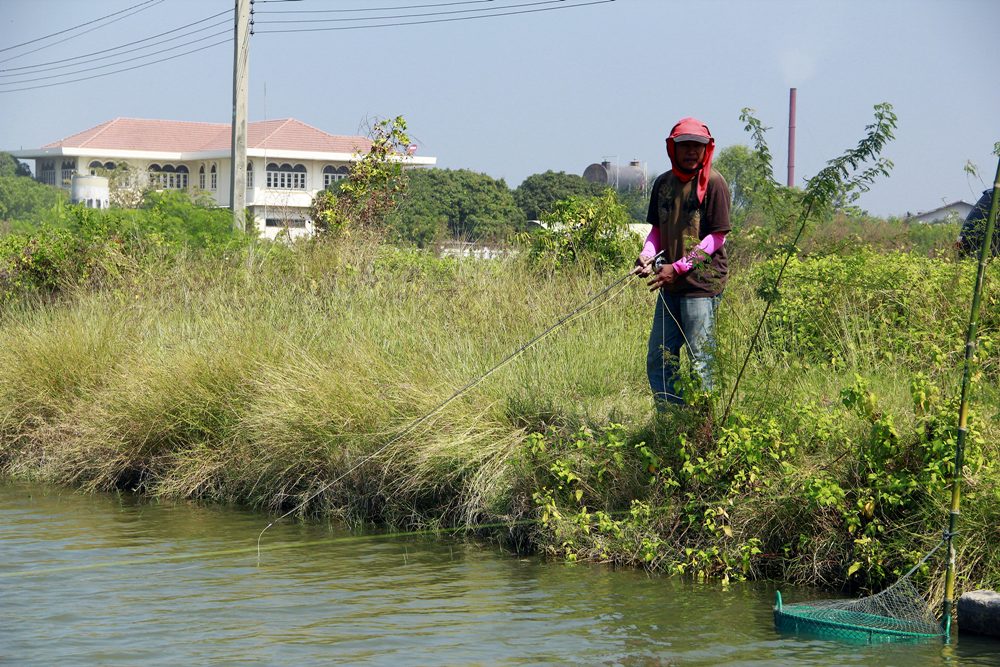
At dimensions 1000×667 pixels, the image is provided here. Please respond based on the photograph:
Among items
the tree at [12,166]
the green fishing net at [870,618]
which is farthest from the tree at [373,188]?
the tree at [12,166]

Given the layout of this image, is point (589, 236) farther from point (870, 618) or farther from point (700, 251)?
point (870, 618)

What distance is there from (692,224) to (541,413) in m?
1.59

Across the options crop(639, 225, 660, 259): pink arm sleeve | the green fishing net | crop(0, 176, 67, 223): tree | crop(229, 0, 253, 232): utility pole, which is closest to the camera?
the green fishing net

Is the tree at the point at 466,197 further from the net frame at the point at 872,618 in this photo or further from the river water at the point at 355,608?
the net frame at the point at 872,618

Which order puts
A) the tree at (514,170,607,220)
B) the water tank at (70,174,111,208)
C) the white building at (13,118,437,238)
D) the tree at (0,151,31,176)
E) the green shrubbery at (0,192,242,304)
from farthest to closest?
the tree at (0,151,31,176) < the white building at (13,118,437,238) < the water tank at (70,174,111,208) < the tree at (514,170,607,220) < the green shrubbery at (0,192,242,304)

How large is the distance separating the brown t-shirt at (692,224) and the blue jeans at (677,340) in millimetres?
93

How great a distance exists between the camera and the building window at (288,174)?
77312 millimetres

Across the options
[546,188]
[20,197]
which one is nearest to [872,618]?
[546,188]

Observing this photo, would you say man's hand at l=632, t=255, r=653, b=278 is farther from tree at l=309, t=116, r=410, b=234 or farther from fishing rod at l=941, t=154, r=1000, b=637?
tree at l=309, t=116, r=410, b=234

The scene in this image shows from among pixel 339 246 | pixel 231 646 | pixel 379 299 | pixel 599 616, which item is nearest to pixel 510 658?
pixel 599 616

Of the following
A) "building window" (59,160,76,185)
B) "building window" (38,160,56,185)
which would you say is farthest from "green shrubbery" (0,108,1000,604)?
"building window" (38,160,56,185)

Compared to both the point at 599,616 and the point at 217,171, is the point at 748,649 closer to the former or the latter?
the point at 599,616

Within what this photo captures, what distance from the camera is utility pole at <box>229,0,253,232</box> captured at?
1817 centimetres

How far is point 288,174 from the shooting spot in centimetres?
7769
